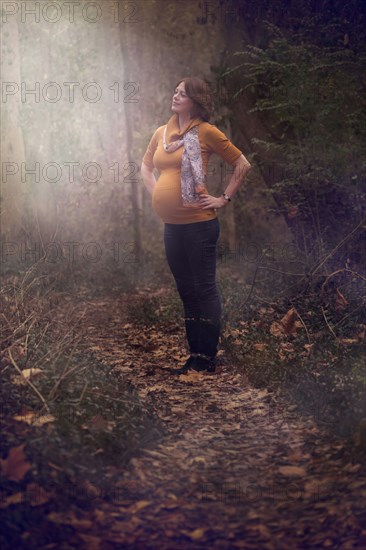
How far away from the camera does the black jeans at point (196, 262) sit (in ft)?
18.8

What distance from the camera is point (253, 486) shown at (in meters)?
3.88

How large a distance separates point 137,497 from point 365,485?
1201 mm

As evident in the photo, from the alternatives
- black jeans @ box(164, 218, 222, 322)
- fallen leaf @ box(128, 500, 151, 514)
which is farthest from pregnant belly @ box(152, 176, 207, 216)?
fallen leaf @ box(128, 500, 151, 514)

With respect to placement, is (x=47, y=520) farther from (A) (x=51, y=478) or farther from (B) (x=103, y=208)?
(B) (x=103, y=208)

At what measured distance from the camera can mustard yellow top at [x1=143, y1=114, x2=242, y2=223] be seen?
5.64 m

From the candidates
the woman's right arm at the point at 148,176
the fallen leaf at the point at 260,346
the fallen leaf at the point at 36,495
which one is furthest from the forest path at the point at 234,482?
the woman's right arm at the point at 148,176

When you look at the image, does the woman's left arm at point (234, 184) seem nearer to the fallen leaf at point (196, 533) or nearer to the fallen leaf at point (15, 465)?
the fallen leaf at point (15, 465)

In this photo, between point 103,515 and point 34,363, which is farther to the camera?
point 34,363

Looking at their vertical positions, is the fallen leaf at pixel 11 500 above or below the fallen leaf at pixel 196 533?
above

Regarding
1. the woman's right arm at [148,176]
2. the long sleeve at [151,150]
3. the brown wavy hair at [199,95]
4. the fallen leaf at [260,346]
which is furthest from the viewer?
the fallen leaf at [260,346]

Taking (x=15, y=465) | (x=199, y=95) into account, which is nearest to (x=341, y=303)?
(x=199, y=95)

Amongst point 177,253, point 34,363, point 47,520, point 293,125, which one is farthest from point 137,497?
point 293,125

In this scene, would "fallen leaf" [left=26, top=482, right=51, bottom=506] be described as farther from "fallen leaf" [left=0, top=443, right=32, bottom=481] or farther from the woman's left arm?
the woman's left arm

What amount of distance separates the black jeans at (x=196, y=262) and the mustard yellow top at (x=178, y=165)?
0.08 meters
